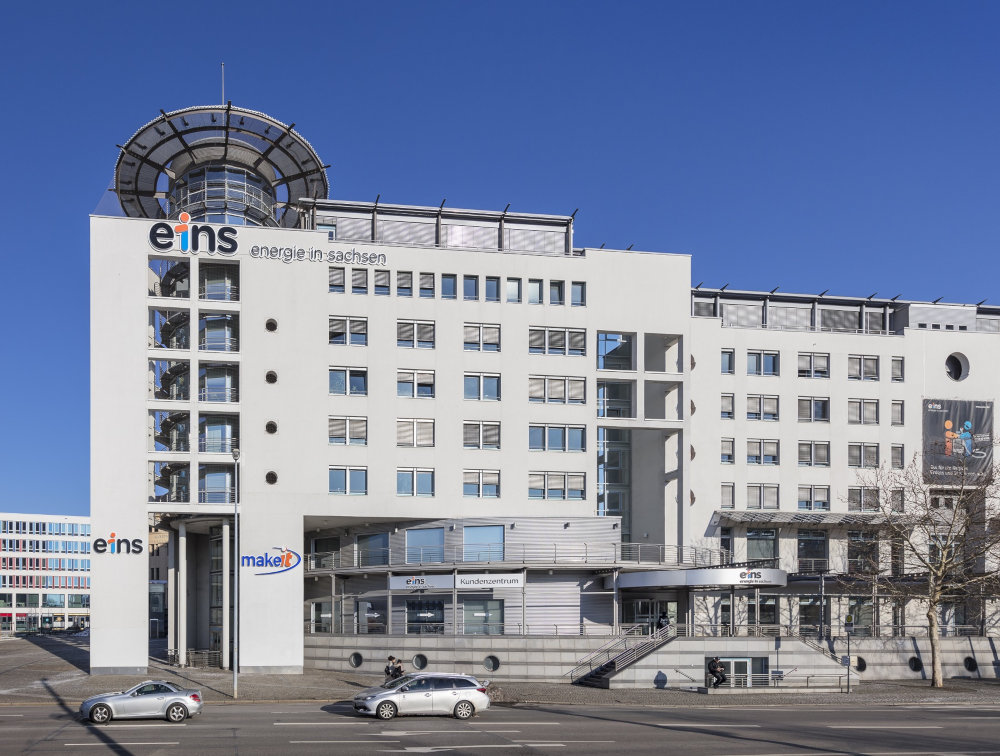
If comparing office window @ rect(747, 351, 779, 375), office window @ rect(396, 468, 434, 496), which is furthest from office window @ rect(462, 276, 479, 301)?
office window @ rect(747, 351, 779, 375)

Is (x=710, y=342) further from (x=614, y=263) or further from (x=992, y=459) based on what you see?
(x=992, y=459)

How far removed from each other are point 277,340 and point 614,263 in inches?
757

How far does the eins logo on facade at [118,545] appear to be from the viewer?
1967 inches

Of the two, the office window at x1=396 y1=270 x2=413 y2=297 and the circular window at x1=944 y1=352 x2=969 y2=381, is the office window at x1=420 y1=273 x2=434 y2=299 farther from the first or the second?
the circular window at x1=944 y1=352 x2=969 y2=381

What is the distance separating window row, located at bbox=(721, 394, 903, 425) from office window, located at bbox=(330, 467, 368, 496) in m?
23.3

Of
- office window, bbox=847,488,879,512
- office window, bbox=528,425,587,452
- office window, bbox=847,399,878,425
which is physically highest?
office window, bbox=847,399,878,425

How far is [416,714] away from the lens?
33.2 metres

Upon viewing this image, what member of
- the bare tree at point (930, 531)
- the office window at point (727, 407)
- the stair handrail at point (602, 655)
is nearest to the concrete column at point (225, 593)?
the stair handrail at point (602, 655)

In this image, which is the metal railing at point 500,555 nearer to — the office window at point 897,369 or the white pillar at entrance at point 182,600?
the white pillar at entrance at point 182,600

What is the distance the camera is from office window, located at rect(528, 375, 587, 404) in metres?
56.5

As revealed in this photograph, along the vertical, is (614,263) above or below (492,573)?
above

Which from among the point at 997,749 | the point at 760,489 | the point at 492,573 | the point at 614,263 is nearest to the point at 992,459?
the point at 760,489

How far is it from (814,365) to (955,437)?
1006 centimetres

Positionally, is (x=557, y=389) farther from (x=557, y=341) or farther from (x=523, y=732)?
(x=523, y=732)
